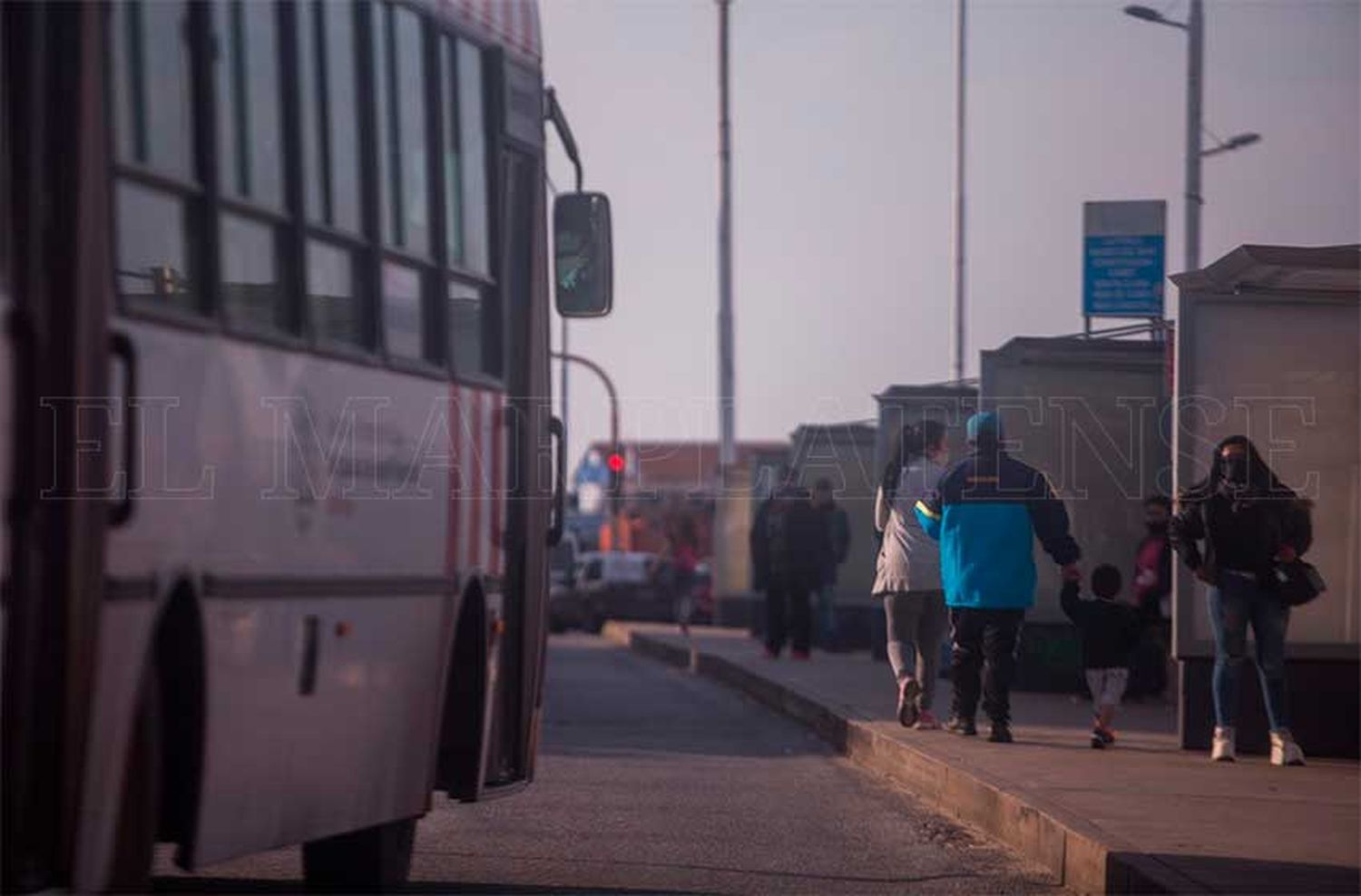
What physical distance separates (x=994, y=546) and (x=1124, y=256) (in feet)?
26.2

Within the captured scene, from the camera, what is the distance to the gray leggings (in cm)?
1673

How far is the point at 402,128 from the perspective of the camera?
850 cm

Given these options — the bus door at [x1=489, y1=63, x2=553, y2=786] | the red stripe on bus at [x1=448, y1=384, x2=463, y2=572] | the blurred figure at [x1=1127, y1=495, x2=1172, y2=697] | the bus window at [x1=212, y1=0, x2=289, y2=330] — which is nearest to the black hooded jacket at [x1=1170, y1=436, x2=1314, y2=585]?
the blurred figure at [x1=1127, y1=495, x2=1172, y2=697]

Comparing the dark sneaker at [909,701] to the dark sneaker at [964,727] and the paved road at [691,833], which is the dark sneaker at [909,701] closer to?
the dark sneaker at [964,727]

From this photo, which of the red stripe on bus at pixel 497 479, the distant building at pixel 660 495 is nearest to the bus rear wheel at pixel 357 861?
the red stripe on bus at pixel 497 479

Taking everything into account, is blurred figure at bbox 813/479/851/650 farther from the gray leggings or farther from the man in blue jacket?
the man in blue jacket

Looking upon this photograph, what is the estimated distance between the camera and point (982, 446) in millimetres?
15773

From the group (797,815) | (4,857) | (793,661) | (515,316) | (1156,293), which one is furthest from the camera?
(793,661)

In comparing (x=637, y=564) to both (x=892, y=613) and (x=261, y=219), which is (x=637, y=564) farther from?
(x=261, y=219)

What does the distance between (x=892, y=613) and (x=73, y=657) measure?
11027 millimetres

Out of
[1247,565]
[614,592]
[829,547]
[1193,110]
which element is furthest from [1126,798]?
[614,592]

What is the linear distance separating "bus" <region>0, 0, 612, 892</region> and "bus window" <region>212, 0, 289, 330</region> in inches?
0.5

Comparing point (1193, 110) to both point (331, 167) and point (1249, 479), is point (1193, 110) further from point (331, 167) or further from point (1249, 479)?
point (331, 167)

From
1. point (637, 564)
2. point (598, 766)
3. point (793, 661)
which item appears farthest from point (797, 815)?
point (637, 564)
